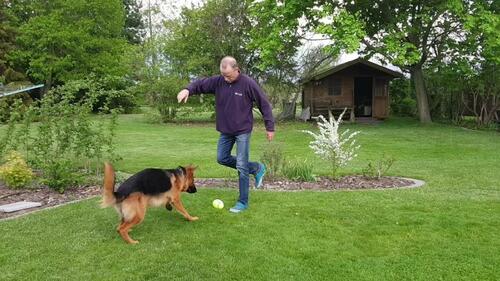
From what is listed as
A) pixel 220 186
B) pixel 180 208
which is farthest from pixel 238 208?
pixel 220 186

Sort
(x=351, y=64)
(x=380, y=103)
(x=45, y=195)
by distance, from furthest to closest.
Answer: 1. (x=380, y=103)
2. (x=351, y=64)
3. (x=45, y=195)

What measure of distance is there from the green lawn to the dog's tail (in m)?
0.44

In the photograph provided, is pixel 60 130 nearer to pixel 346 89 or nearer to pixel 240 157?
pixel 240 157

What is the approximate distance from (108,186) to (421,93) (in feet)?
63.5

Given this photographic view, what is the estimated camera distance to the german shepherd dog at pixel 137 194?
4395 mm

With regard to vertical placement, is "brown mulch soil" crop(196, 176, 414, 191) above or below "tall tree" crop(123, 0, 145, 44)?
below

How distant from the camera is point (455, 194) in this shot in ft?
Answer: 21.9

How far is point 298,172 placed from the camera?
740 cm

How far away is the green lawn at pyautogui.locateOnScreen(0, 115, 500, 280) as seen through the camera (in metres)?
3.88

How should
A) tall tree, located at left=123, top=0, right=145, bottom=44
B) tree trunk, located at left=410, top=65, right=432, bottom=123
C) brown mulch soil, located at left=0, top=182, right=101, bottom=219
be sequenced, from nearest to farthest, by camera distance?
brown mulch soil, located at left=0, top=182, right=101, bottom=219, tree trunk, located at left=410, top=65, right=432, bottom=123, tall tree, located at left=123, top=0, right=145, bottom=44

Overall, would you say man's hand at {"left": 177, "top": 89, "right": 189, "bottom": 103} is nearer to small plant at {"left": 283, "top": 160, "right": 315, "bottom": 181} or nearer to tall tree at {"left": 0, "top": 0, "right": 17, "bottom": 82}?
small plant at {"left": 283, "top": 160, "right": 315, "bottom": 181}

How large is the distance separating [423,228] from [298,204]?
1562 mm

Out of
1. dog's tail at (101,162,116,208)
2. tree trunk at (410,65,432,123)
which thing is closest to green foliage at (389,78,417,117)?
tree trunk at (410,65,432,123)

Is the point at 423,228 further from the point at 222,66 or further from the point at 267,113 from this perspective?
the point at 222,66
